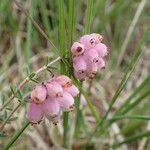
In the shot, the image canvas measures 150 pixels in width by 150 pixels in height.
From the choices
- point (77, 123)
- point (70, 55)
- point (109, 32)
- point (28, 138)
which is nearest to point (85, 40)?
point (70, 55)

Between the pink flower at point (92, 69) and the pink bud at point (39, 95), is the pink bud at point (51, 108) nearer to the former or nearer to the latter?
the pink bud at point (39, 95)

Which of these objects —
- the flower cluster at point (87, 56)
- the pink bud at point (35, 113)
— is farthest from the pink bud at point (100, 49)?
the pink bud at point (35, 113)

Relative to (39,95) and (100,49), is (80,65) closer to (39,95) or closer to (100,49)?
(100,49)

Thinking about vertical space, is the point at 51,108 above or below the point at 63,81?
below

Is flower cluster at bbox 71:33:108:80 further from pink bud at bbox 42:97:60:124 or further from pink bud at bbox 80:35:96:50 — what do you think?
pink bud at bbox 42:97:60:124

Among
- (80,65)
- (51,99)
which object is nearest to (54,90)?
(51,99)

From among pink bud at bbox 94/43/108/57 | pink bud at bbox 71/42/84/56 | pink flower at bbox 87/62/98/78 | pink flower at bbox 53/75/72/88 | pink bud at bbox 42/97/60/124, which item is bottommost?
pink bud at bbox 42/97/60/124

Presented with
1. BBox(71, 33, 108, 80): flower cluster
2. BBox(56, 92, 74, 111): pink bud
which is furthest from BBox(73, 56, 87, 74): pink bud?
BBox(56, 92, 74, 111): pink bud
